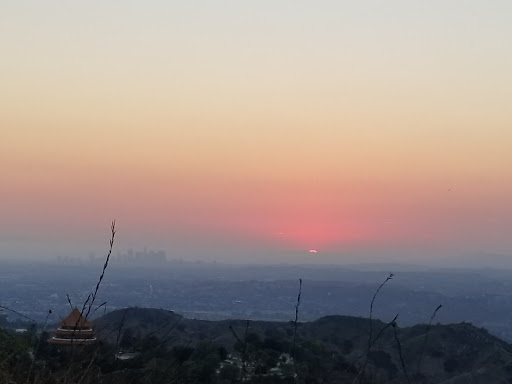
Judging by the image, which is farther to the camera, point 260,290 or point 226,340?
point 260,290

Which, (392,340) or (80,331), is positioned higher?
(80,331)

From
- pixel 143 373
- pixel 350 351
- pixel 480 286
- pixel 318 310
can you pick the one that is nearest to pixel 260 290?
pixel 318 310

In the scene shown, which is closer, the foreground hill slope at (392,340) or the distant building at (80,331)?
the distant building at (80,331)

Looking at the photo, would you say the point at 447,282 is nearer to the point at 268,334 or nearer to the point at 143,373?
the point at 268,334

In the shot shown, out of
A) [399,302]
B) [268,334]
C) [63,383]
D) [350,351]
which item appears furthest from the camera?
[399,302]

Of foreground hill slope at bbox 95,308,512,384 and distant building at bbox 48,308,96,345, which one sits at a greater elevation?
distant building at bbox 48,308,96,345

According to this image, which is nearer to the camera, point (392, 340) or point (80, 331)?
point (80, 331)

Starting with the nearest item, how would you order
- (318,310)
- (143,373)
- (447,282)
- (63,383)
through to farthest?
(63,383) < (143,373) < (318,310) < (447,282)

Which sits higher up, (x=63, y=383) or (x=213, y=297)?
(x=63, y=383)

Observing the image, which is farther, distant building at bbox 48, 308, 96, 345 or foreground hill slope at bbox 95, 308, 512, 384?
foreground hill slope at bbox 95, 308, 512, 384

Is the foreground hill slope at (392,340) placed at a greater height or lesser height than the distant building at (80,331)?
lesser
